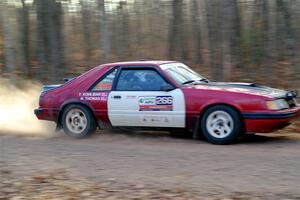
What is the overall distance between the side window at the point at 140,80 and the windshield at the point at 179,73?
9.3 inches

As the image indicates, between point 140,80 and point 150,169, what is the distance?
2.88 m

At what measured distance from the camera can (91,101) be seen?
1016cm

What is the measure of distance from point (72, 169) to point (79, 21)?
16.1 meters

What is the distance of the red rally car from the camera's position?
8.97m

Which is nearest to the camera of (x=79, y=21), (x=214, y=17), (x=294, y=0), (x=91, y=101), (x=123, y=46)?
(x=91, y=101)

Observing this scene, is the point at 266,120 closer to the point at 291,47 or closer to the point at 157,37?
the point at 291,47

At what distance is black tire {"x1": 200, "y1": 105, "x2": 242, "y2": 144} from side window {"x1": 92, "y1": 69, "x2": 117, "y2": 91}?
205 cm

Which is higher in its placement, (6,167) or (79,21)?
(79,21)

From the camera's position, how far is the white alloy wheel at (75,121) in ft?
33.9

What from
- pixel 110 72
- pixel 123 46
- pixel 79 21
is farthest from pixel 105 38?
pixel 110 72

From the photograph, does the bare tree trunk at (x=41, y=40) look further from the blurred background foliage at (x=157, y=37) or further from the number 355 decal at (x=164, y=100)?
the number 355 decal at (x=164, y=100)

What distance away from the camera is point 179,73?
10062 mm

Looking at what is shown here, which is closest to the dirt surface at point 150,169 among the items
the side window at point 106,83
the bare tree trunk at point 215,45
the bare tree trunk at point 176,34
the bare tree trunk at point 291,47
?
the side window at point 106,83

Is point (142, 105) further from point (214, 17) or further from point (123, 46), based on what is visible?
point (123, 46)
